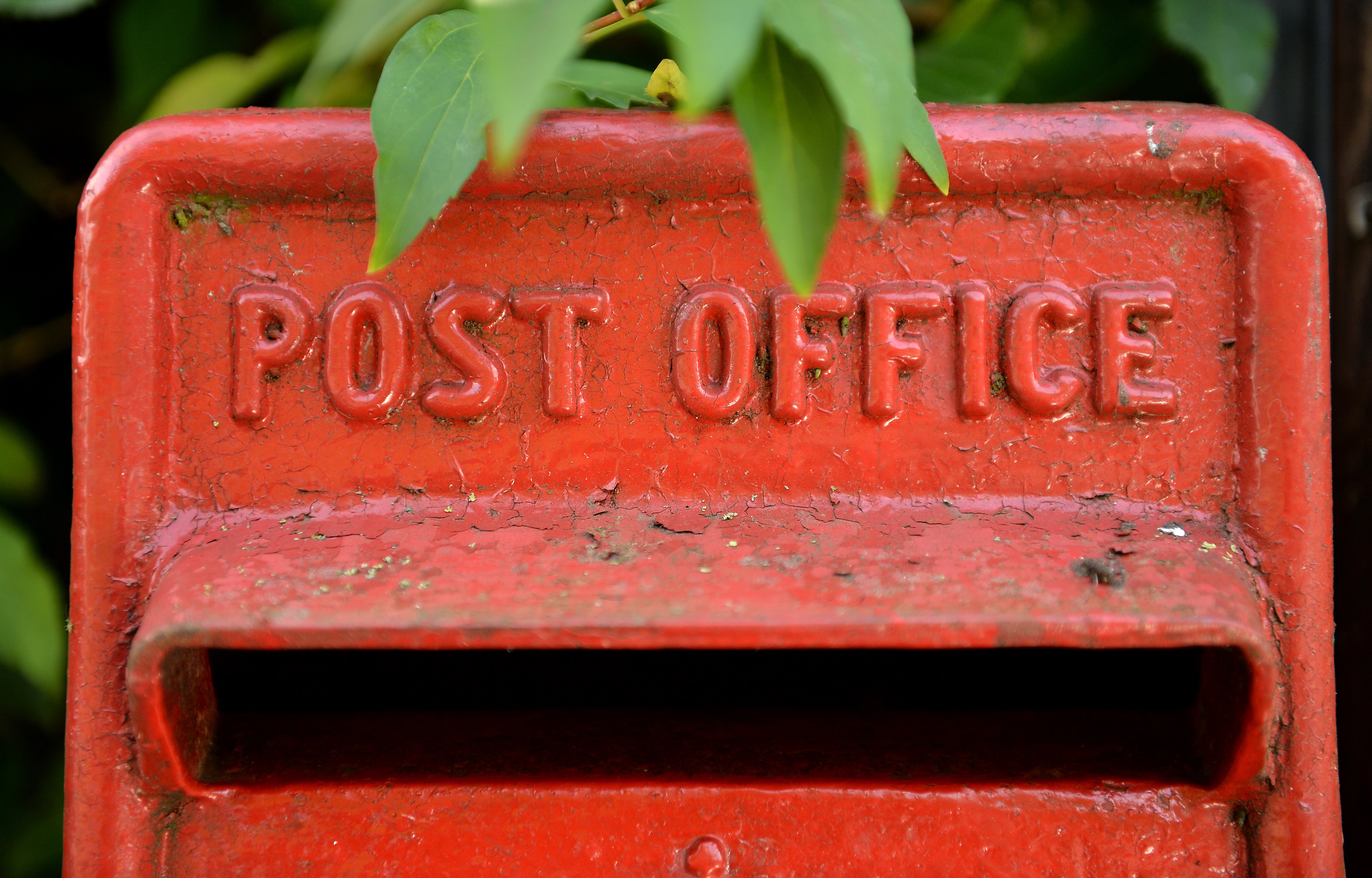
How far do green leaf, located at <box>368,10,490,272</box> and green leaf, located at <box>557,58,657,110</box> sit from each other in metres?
0.14

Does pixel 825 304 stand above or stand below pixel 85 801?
above

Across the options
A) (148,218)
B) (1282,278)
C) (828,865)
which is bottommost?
(828,865)

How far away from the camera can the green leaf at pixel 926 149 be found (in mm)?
545

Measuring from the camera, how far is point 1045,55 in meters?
1.11

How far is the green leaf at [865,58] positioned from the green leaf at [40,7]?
2.78 feet

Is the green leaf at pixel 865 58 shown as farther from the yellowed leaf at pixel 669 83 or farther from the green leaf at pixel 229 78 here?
the green leaf at pixel 229 78

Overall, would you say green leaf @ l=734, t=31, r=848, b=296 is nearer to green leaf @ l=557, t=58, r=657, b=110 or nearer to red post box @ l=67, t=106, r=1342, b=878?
red post box @ l=67, t=106, r=1342, b=878

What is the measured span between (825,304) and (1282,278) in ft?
1.02

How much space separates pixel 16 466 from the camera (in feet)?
3.57

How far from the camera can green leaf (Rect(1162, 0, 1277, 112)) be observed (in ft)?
3.02

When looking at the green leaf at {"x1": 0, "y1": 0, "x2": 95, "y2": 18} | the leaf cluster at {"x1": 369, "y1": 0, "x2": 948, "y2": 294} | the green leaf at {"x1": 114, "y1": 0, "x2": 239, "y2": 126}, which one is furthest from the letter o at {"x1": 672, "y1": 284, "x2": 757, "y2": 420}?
the green leaf at {"x1": 114, "y1": 0, "x2": 239, "y2": 126}

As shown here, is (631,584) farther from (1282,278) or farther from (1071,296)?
(1282,278)

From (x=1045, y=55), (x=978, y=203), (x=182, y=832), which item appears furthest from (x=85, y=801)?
(x=1045, y=55)

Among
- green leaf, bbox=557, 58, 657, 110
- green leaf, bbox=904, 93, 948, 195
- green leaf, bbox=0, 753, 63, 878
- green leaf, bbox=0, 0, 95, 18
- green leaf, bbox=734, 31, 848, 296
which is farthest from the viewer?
green leaf, bbox=0, 753, 63, 878
